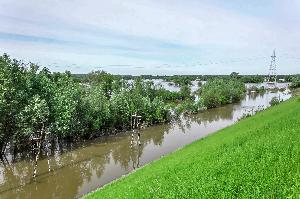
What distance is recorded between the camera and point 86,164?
132ft

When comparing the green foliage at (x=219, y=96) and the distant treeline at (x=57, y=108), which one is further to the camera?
the green foliage at (x=219, y=96)

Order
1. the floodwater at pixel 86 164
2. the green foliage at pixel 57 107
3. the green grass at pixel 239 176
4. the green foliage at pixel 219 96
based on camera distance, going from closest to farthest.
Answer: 1. the green grass at pixel 239 176
2. the floodwater at pixel 86 164
3. the green foliage at pixel 57 107
4. the green foliage at pixel 219 96

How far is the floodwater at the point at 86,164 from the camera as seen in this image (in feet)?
106

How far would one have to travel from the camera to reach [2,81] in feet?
124

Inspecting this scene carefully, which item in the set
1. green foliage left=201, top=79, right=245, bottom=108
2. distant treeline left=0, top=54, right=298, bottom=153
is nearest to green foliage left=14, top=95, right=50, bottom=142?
distant treeline left=0, top=54, right=298, bottom=153

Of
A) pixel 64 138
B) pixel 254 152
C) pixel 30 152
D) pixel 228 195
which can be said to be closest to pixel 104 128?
pixel 64 138

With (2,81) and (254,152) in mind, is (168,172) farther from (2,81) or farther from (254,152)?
(2,81)

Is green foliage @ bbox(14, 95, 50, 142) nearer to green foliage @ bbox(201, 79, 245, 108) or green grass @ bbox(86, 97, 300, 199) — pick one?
green grass @ bbox(86, 97, 300, 199)

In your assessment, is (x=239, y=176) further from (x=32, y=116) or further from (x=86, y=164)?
(x=32, y=116)

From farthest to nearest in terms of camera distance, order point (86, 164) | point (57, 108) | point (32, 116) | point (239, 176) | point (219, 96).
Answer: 1. point (219, 96)
2. point (57, 108)
3. point (86, 164)
4. point (32, 116)
5. point (239, 176)

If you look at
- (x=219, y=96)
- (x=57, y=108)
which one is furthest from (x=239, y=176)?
(x=219, y=96)

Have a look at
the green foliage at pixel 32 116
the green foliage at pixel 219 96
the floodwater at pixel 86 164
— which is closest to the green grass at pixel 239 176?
the floodwater at pixel 86 164

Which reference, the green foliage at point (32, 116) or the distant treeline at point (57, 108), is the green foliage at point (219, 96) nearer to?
the distant treeline at point (57, 108)

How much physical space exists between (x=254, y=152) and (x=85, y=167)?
2220 cm
